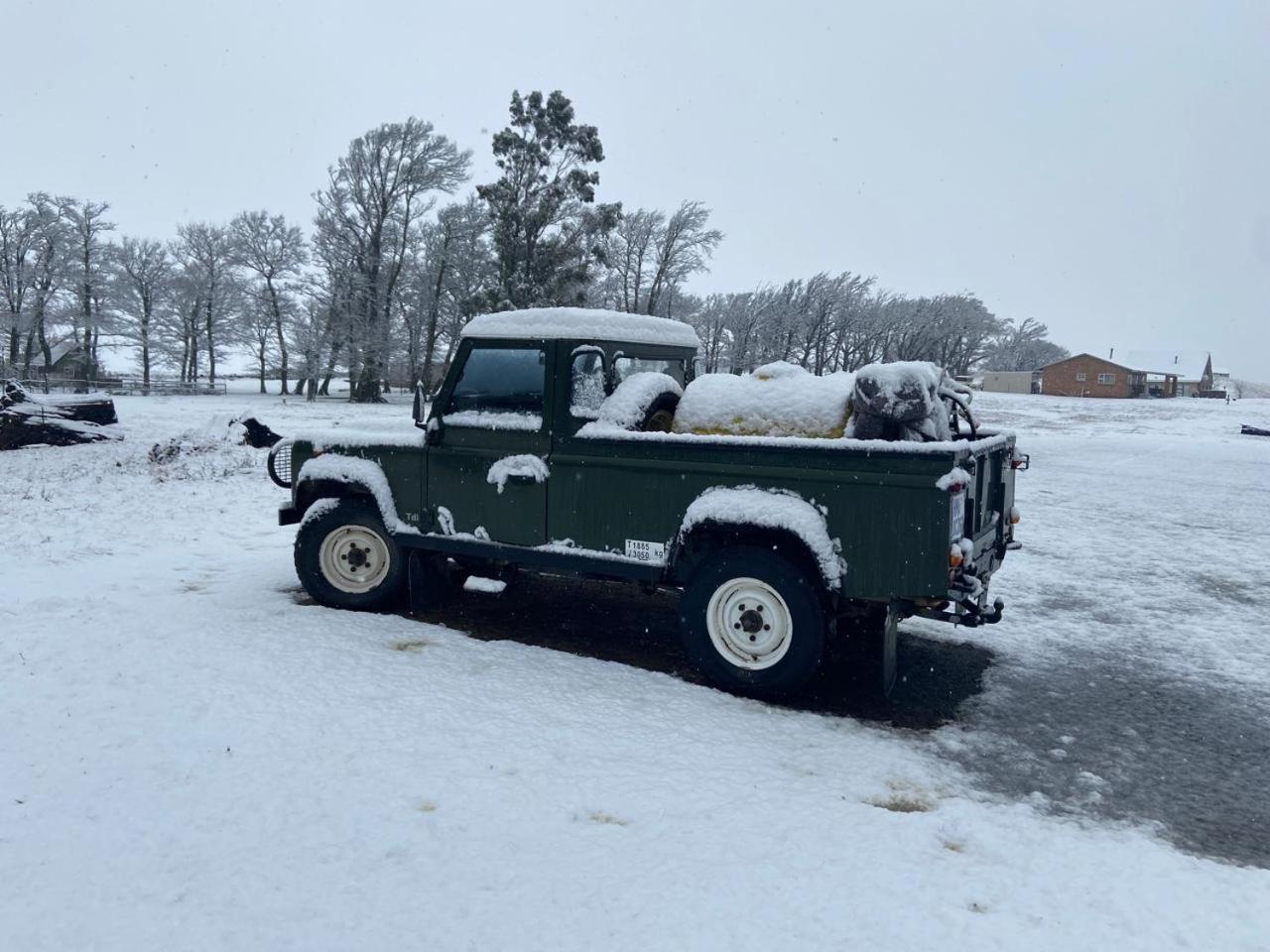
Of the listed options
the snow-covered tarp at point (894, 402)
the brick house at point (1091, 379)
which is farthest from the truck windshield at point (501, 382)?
the brick house at point (1091, 379)

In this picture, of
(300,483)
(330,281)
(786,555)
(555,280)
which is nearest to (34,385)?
(330,281)

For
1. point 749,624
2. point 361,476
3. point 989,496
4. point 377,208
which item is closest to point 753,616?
point 749,624

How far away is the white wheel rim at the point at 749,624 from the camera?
4.88 m

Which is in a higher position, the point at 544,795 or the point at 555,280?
the point at 555,280

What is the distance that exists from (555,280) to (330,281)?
1945 centimetres

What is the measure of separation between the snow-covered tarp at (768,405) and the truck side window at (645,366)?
1.57 ft

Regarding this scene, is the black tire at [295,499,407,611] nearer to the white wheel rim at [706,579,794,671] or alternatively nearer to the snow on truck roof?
the snow on truck roof

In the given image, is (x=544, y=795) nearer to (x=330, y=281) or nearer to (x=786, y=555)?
(x=786, y=555)

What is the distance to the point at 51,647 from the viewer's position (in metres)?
5.15

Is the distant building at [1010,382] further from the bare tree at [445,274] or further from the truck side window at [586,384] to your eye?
the truck side window at [586,384]

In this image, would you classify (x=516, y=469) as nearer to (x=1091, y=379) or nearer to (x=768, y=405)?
(x=768, y=405)

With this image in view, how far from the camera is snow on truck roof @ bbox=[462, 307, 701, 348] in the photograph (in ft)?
18.4

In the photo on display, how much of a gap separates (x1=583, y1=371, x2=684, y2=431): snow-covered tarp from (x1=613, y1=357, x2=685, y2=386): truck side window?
0.17ft

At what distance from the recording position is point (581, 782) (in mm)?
3787
